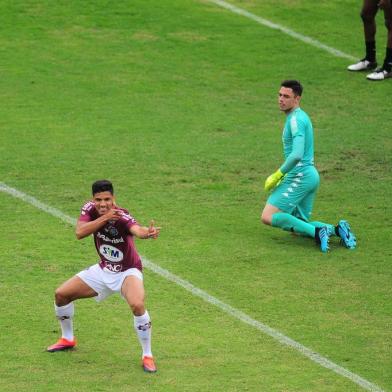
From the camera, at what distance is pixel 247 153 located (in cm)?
1728

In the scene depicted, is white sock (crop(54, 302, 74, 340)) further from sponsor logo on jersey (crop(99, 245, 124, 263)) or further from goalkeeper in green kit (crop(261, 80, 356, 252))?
goalkeeper in green kit (crop(261, 80, 356, 252))

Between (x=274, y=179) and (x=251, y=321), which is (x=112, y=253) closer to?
(x=251, y=321)

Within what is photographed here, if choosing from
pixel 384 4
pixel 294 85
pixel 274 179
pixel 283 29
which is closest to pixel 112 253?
pixel 274 179

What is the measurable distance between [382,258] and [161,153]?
15.6ft

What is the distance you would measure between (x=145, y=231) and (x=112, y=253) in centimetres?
53

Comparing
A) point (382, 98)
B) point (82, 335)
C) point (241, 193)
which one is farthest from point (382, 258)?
point (382, 98)

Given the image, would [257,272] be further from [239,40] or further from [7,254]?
[239,40]

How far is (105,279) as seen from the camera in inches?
415

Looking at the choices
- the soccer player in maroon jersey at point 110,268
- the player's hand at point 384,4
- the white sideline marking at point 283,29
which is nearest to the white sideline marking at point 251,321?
the soccer player in maroon jersey at point 110,268

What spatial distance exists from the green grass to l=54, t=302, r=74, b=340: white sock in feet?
0.59

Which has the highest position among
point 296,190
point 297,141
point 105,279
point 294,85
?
point 294,85

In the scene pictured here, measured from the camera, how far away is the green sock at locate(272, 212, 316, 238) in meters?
13.7

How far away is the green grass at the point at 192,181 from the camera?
10.8 m

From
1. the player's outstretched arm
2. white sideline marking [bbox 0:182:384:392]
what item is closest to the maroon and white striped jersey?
the player's outstretched arm
